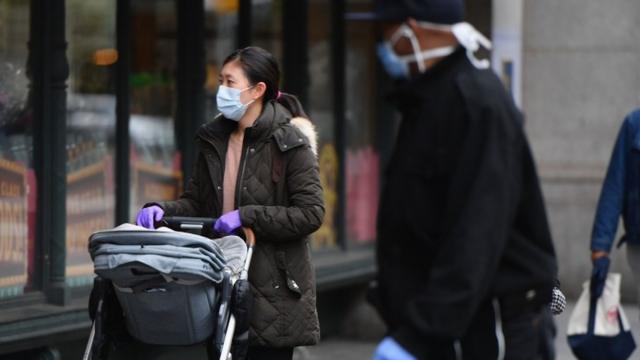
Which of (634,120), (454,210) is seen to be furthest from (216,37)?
(454,210)

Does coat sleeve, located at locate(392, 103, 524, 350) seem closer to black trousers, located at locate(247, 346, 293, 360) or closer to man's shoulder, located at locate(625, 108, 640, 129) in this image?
black trousers, located at locate(247, 346, 293, 360)

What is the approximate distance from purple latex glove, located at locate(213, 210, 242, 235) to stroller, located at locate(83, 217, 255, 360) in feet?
0.14

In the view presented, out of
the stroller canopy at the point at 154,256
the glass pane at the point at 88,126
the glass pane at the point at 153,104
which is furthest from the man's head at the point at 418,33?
the glass pane at the point at 153,104

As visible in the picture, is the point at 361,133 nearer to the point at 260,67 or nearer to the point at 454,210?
the point at 260,67

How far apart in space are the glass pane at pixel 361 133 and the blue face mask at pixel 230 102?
6051mm

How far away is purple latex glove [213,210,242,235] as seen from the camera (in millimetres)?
5586

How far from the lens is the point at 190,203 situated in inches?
236

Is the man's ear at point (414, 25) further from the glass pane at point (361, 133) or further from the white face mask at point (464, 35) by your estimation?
the glass pane at point (361, 133)

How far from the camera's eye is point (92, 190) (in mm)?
8602

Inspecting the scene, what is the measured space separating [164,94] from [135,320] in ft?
13.9

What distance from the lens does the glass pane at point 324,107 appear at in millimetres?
11359

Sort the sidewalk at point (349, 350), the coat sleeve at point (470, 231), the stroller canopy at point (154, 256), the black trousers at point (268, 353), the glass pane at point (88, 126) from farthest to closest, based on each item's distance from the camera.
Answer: the sidewalk at point (349, 350)
the glass pane at point (88, 126)
the black trousers at point (268, 353)
the stroller canopy at point (154, 256)
the coat sleeve at point (470, 231)

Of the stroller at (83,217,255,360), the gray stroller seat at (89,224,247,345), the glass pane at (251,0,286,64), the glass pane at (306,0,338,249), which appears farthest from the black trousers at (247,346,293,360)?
the glass pane at (306,0,338,249)

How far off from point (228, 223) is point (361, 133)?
265 inches
